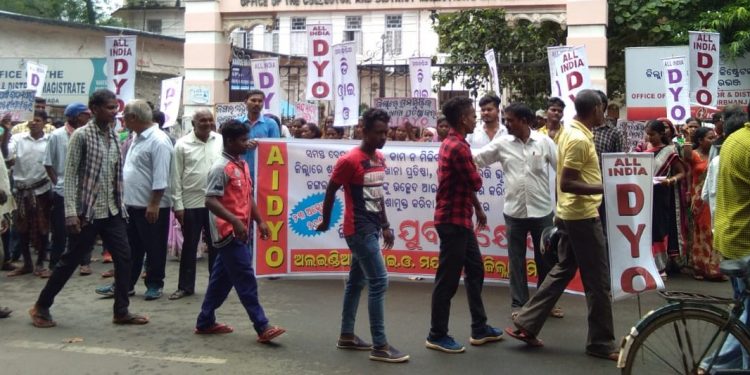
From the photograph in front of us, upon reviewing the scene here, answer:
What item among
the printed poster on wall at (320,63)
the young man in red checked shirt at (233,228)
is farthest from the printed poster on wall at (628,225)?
the printed poster on wall at (320,63)

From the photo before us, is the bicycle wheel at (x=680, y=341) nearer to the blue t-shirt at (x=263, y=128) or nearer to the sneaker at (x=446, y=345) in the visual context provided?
the sneaker at (x=446, y=345)

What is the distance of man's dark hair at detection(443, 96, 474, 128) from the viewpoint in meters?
5.82

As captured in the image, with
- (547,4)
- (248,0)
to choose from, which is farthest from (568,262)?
(248,0)

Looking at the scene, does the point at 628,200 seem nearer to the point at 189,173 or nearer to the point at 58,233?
the point at 189,173

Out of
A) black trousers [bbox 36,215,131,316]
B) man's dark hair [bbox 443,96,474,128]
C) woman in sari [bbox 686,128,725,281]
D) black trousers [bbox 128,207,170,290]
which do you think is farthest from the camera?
woman in sari [bbox 686,128,725,281]

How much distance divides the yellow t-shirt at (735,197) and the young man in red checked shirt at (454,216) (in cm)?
169

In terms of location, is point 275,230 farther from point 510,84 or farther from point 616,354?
point 510,84

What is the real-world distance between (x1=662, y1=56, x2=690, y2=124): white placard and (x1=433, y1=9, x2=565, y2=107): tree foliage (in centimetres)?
460

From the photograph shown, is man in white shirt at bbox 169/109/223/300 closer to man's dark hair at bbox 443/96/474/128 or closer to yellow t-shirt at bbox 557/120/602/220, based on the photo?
man's dark hair at bbox 443/96/474/128

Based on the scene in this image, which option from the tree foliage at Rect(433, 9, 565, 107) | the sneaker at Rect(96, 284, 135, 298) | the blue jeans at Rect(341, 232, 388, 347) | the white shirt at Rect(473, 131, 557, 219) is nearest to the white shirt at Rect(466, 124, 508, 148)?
the white shirt at Rect(473, 131, 557, 219)

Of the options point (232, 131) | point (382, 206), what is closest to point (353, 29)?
point (232, 131)

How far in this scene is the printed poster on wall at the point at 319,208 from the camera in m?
8.14

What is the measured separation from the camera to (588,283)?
565cm

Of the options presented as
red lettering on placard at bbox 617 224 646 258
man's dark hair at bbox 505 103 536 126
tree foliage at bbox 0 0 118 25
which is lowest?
red lettering on placard at bbox 617 224 646 258
